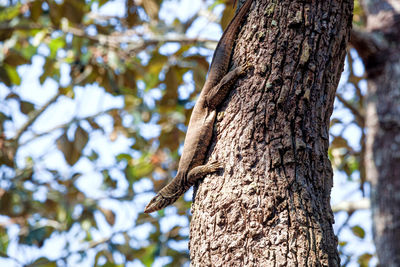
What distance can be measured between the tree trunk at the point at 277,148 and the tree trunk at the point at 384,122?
9.88 ft

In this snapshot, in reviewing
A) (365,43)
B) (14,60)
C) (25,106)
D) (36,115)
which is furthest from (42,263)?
(365,43)

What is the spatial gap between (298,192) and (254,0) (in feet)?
3.97

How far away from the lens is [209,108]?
286 cm

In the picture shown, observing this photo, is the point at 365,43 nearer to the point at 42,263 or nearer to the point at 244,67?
the point at 244,67

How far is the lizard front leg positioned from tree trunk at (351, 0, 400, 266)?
3.11m

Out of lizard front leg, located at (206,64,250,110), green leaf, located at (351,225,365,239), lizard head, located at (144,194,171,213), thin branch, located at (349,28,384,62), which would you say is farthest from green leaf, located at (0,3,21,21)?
green leaf, located at (351,225,365,239)

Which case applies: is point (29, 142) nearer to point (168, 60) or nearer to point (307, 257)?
point (168, 60)

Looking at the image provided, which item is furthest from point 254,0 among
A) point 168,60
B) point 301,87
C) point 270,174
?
point 168,60

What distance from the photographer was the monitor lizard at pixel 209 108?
2539 millimetres

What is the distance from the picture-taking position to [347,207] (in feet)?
20.6

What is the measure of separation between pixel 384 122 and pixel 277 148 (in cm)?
360

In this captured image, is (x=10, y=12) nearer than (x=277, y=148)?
No

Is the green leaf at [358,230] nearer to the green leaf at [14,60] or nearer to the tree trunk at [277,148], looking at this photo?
the tree trunk at [277,148]

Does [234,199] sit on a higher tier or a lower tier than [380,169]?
lower
